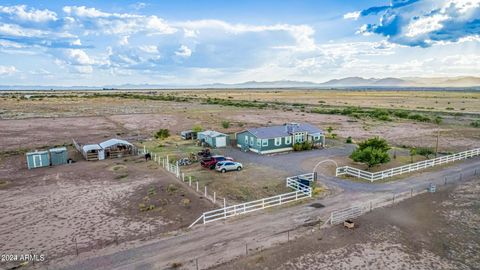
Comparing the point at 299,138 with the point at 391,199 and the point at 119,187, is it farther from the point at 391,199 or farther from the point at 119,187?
the point at 119,187

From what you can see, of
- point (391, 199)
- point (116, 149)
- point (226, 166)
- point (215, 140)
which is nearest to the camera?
point (391, 199)

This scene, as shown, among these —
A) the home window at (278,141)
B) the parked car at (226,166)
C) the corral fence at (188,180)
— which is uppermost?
the home window at (278,141)

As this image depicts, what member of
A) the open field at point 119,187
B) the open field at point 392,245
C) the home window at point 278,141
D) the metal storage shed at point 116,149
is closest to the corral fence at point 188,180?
the open field at point 119,187

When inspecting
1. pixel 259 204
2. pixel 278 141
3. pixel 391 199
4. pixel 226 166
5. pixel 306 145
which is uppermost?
pixel 278 141

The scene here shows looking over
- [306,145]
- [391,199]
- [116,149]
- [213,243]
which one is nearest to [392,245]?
[391,199]

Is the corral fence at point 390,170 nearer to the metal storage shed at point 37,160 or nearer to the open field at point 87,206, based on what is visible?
the open field at point 87,206

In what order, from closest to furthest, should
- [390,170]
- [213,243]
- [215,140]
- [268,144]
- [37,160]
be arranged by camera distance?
1. [213,243]
2. [390,170]
3. [37,160]
4. [268,144]
5. [215,140]

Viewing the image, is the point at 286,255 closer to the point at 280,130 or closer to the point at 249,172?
the point at 249,172
